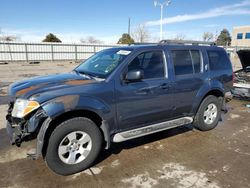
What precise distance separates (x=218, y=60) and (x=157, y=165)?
2.93 m

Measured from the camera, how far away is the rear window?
4.19 metres

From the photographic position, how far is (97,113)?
326cm

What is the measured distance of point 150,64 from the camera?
3.91 m

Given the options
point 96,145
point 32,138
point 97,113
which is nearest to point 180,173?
point 96,145

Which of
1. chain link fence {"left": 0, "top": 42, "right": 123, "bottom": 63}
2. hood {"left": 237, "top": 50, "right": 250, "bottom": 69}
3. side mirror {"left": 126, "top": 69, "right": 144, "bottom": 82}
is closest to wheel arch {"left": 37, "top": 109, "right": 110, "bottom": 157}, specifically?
side mirror {"left": 126, "top": 69, "right": 144, "bottom": 82}

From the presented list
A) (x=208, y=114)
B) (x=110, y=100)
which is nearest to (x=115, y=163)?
(x=110, y=100)

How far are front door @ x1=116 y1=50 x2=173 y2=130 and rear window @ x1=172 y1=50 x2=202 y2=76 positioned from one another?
31cm

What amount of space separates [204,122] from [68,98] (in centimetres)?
326

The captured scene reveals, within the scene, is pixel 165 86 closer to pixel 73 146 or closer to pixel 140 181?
pixel 140 181

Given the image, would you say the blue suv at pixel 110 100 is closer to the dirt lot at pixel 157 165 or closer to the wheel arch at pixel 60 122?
the wheel arch at pixel 60 122

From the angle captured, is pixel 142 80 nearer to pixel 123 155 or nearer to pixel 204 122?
pixel 123 155

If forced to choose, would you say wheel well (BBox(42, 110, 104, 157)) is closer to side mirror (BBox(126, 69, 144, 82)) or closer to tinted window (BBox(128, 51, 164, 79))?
side mirror (BBox(126, 69, 144, 82))

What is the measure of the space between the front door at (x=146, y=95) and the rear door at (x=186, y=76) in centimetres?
21

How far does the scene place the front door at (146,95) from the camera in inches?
139
